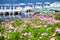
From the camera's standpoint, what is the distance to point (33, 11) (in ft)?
21.7

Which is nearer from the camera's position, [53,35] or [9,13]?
[53,35]

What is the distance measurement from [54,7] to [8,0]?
147 cm

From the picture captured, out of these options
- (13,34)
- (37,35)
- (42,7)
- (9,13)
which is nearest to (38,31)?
(37,35)

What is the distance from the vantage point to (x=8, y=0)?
7.05 meters

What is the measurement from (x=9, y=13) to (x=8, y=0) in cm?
77

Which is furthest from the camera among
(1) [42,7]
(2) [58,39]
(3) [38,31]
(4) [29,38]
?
(1) [42,7]

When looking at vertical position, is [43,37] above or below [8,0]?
above

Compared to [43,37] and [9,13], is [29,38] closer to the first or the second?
[43,37]

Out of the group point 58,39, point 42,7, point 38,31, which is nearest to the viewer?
point 58,39

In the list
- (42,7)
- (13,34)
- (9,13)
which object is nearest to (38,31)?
(13,34)

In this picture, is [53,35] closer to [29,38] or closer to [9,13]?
[29,38]

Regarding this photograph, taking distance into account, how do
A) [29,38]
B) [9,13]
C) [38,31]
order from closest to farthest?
1. [29,38]
2. [38,31]
3. [9,13]

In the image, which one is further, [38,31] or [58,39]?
[38,31]

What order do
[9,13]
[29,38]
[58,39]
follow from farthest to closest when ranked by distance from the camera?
[9,13]
[29,38]
[58,39]
